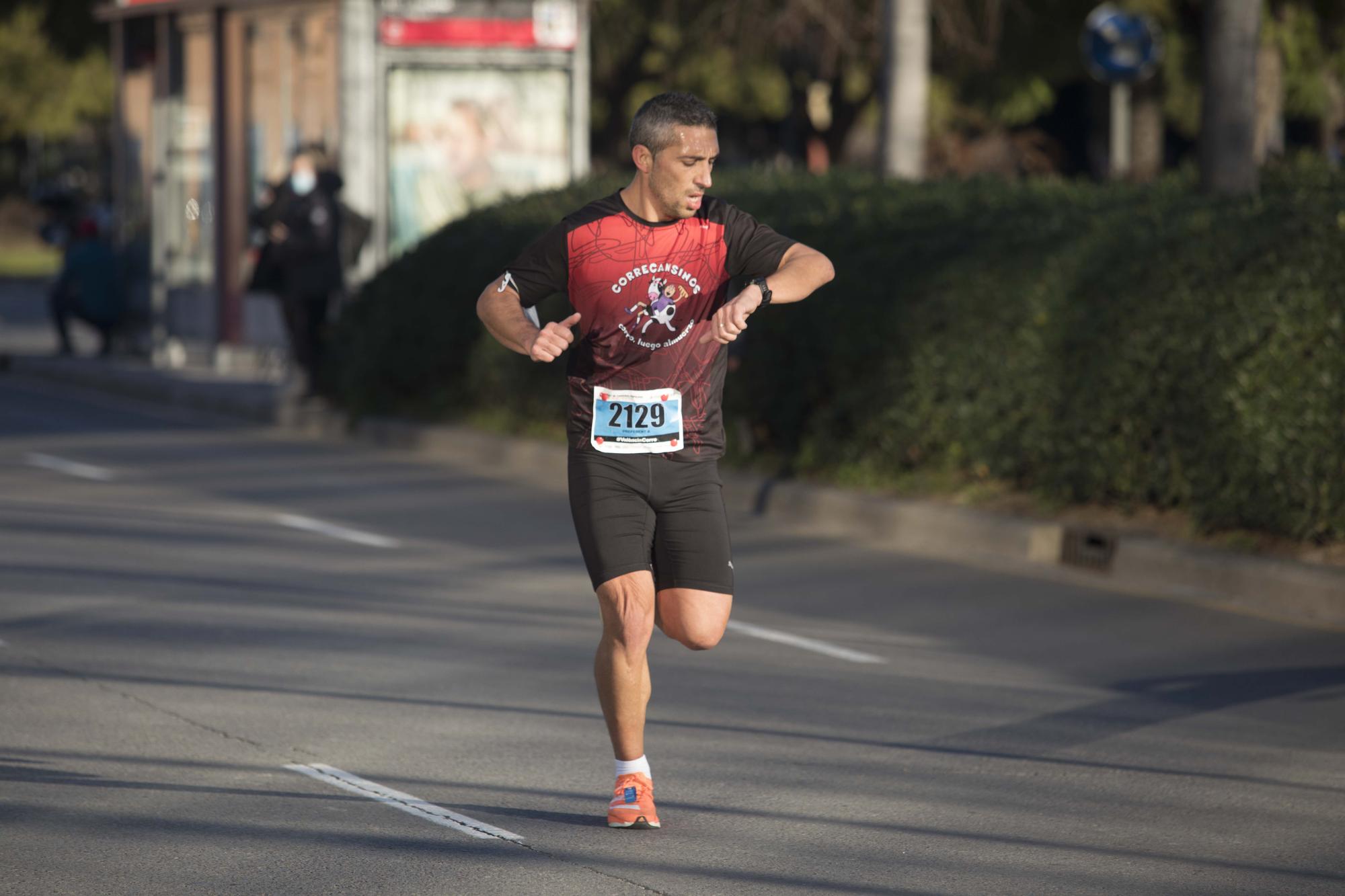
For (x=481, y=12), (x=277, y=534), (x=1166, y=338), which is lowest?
(x=277, y=534)

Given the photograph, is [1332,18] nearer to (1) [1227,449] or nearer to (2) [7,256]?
(1) [1227,449]

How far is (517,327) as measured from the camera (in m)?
5.65

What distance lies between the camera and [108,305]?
24.5 metres

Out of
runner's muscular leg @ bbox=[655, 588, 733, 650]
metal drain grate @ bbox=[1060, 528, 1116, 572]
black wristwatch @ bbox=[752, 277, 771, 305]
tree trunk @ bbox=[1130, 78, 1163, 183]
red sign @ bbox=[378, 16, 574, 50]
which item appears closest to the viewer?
black wristwatch @ bbox=[752, 277, 771, 305]

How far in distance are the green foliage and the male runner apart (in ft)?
155

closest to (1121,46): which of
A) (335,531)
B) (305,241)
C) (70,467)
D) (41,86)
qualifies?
(305,241)

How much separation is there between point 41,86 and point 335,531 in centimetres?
4476

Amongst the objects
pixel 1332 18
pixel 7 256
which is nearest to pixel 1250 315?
pixel 1332 18

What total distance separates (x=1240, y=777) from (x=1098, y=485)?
455 centimetres

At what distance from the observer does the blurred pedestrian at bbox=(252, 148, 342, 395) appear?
17.3m

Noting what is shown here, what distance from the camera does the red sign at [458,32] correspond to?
19.1 metres

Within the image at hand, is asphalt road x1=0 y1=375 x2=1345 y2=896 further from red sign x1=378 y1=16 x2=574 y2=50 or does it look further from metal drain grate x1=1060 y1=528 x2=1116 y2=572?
red sign x1=378 y1=16 x2=574 y2=50

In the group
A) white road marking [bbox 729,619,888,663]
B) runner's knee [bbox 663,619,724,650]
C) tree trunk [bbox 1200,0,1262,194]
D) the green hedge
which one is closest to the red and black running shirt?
runner's knee [bbox 663,619,724,650]

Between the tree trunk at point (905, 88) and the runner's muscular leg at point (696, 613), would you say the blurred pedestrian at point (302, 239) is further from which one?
the runner's muscular leg at point (696, 613)
